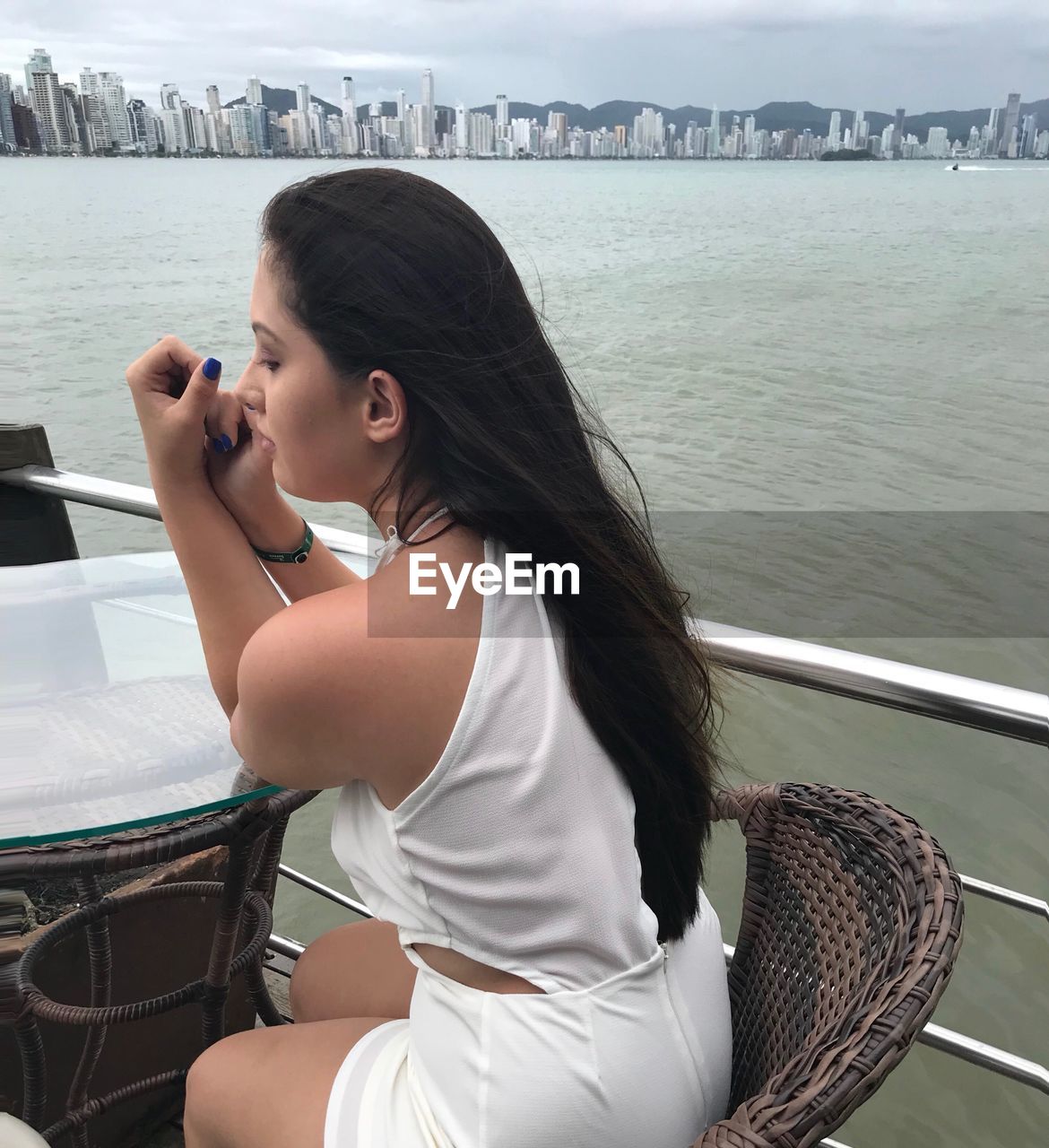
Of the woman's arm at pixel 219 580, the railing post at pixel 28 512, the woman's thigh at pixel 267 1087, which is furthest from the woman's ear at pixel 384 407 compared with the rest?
the railing post at pixel 28 512

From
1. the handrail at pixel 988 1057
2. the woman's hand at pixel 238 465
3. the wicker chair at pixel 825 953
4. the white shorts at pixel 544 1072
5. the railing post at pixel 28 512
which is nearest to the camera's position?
the wicker chair at pixel 825 953

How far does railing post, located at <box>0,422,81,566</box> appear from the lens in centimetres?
258

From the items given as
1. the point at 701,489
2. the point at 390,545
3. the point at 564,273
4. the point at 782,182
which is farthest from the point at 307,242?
the point at 782,182

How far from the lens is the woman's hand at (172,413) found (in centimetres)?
126

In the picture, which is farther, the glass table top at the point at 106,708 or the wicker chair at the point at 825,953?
the glass table top at the point at 106,708

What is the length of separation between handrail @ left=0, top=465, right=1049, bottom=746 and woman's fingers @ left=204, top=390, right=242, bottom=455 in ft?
2.04

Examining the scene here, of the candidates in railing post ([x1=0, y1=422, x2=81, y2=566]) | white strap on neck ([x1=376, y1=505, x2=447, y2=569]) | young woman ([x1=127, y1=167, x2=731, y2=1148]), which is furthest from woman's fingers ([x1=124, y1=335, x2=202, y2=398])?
railing post ([x1=0, y1=422, x2=81, y2=566])

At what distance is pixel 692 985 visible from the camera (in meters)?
1.11

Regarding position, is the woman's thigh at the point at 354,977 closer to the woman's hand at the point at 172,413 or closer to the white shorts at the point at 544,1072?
the white shorts at the point at 544,1072

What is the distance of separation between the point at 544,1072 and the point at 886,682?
70 centimetres

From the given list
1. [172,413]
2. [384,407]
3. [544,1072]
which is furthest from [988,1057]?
[172,413]

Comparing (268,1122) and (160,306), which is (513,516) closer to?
(268,1122)

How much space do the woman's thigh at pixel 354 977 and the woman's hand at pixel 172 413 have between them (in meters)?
0.62

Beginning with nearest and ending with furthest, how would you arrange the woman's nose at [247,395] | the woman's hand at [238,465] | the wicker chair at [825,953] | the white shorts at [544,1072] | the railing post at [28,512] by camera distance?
the wicker chair at [825,953] → the white shorts at [544,1072] → the woman's nose at [247,395] → the woman's hand at [238,465] → the railing post at [28,512]
